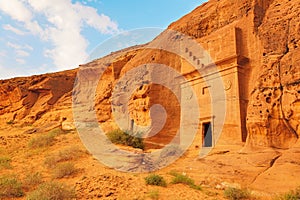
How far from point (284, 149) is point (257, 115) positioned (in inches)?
55.5

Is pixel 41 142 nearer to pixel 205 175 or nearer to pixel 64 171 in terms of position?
pixel 64 171

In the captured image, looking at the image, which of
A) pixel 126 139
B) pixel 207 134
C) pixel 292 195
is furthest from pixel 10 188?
pixel 207 134

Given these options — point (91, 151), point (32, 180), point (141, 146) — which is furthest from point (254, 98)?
point (32, 180)

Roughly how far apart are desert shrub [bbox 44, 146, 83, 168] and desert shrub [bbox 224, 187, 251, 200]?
6578 mm

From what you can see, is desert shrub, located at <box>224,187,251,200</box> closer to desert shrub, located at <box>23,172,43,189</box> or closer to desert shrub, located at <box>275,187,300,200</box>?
Result: desert shrub, located at <box>275,187,300,200</box>

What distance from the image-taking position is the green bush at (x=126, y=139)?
47.0 feet

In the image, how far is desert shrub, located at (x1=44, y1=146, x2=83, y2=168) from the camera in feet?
36.8

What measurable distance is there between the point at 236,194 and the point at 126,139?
759cm

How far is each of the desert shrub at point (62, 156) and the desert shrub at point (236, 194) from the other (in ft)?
21.6

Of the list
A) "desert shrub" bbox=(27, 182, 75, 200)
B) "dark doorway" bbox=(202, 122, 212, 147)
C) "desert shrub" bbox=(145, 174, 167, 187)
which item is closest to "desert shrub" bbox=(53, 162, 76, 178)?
"desert shrub" bbox=(27, 182, 75, 200)

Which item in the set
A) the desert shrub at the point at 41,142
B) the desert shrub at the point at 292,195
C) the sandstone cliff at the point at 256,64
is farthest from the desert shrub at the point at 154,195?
the desert shrub at the point at 41,142

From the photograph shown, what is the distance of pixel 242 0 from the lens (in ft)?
42.1

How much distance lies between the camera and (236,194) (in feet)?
25.4

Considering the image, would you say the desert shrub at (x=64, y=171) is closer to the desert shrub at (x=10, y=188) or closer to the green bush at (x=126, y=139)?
the desert shrub at (x=10, y=188)
